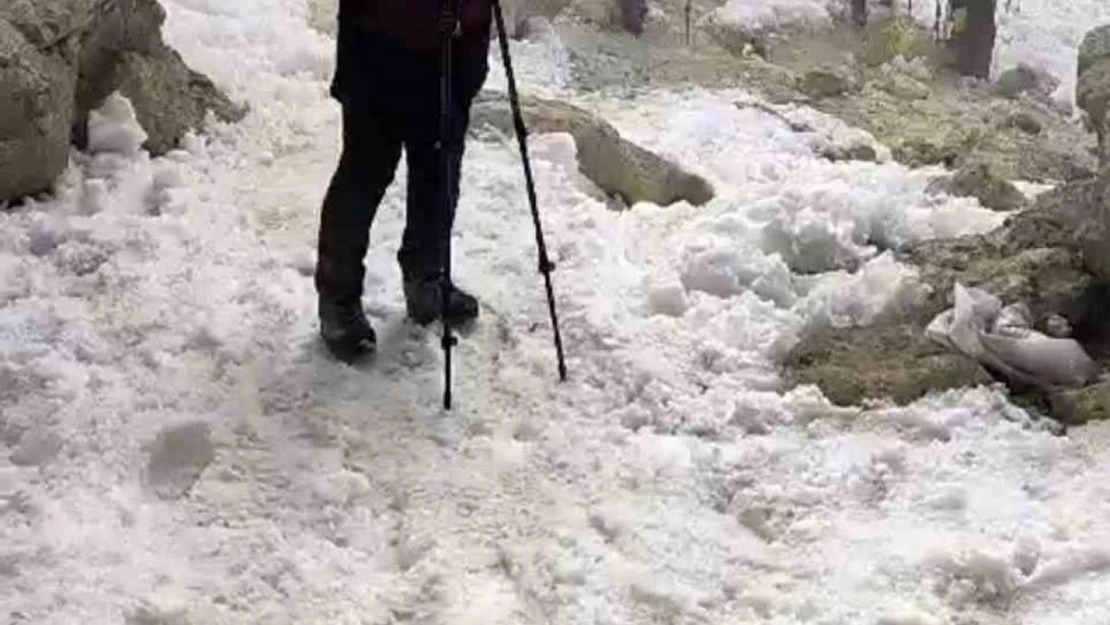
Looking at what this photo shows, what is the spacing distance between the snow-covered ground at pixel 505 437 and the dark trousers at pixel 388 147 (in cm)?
31

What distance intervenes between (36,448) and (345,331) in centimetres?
106

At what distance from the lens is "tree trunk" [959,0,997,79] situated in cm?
1257

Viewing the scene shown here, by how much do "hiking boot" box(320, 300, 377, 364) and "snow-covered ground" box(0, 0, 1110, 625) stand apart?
0.33ft

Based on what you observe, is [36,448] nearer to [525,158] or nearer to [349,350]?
[349,350]

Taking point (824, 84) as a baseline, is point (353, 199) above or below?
above

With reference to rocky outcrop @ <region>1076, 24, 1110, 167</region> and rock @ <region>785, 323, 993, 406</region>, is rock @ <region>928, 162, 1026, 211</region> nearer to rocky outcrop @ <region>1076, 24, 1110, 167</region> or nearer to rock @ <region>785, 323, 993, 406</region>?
rocky outcrop @ <region>1076, 24, 1110, 167</region>

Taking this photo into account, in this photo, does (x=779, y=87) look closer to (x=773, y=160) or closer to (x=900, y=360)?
(x=773, y=160)

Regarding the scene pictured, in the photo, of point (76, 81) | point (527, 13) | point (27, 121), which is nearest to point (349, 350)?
point (27, 121)

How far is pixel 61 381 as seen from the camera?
461 centimetres

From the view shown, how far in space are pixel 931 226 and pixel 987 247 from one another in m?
0.47

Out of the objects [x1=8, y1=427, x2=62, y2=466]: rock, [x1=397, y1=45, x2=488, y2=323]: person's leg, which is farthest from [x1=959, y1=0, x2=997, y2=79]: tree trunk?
[x1=8, y1=427, x2=62, y2=466]: rock

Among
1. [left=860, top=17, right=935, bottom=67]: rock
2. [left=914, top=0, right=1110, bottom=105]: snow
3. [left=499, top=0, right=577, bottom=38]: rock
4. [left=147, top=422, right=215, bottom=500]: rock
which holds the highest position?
[left=147, top=422, right=215, bottom=500]: rock

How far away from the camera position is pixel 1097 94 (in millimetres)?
6535

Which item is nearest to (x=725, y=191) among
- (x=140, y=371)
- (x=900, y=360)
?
(x=900, y=360)
